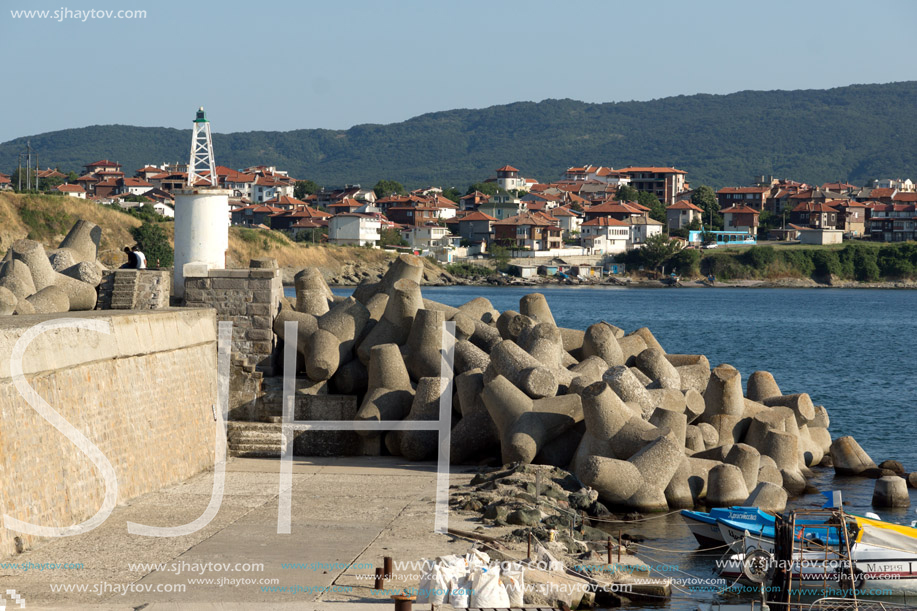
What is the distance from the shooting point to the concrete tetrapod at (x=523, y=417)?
13.6 meters

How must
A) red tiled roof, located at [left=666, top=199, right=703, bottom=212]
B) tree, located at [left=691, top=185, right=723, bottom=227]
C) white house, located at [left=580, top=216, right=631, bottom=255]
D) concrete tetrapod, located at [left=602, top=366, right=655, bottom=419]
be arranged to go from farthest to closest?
tree, located at [left=691, top=185, right=723, bottom=227]
red tiled roof, located at [left=666, top=199, right=703, bottom=212]
white house, located at [left=580, top=216, right=631, bottom=255]
concrete tetrapod, located at [left=602, top=366, right=655, bottom=419]

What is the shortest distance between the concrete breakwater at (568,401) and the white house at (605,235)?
11230cm

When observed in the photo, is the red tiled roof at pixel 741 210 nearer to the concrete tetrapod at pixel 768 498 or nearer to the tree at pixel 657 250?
the tree at pixel 657 250

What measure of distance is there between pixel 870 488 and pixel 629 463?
5202 mm

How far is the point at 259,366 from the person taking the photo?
1541 cm

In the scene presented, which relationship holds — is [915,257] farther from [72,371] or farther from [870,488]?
[72,371]

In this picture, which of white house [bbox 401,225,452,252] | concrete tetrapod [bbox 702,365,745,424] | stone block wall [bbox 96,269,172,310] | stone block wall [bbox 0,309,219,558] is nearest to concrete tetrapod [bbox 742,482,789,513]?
concrete tetrapod [bbox 702,365,745,424]

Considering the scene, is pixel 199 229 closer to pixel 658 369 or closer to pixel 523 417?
pixel 523 417

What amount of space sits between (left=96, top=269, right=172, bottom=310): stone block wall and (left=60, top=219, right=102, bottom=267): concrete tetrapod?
→ 3.84 meters

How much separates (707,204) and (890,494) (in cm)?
14307

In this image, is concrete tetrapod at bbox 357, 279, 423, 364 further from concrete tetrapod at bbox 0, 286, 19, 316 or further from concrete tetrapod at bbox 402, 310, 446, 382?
concrete tetrapod at bbox 0, 286, 19, 316

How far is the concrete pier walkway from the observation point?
8.33 meters

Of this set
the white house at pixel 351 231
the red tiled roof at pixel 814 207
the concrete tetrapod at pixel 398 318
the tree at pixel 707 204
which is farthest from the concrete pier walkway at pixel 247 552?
the tree at pixel 707 204

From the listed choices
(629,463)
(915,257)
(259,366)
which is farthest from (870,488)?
(915,257)
